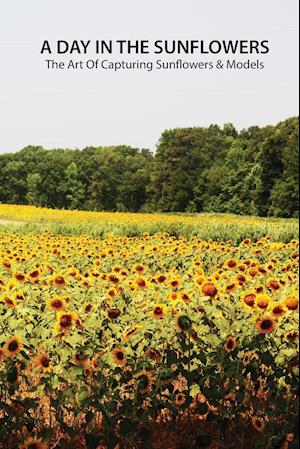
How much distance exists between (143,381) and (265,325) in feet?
2.76

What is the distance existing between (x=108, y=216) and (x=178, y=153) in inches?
1096

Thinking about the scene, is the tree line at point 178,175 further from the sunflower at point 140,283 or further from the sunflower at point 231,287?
the sunflower at point 231,287

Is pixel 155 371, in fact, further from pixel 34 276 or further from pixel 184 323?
pixel 34 276

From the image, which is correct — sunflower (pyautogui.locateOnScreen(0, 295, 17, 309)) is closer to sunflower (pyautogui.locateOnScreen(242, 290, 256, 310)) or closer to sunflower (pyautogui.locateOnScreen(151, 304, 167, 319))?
sunflower (pyautogui.locateOnScreen(151, 304, 167, 319))

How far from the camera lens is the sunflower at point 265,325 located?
4.18m

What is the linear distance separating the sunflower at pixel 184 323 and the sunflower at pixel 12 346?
0.99m

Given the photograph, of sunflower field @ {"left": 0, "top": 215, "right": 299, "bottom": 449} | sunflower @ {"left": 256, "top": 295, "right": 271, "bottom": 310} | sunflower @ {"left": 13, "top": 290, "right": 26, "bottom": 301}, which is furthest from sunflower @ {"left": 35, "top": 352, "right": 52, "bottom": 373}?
sunflower @ {"left": 256, "top": 295, "right": 271, "bottom": 310}

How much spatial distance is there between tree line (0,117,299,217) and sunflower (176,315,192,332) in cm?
3579

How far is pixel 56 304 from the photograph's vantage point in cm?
458

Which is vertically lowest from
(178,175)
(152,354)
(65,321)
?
(152,354)

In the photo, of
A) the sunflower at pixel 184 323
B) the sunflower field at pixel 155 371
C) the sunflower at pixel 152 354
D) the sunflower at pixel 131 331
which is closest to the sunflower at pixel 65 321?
the sunflower field at pixel 155 371

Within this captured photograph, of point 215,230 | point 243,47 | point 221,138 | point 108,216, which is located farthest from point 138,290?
point 221,138

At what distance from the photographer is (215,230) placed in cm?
1853

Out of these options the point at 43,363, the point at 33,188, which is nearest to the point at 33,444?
the point at 43,363
